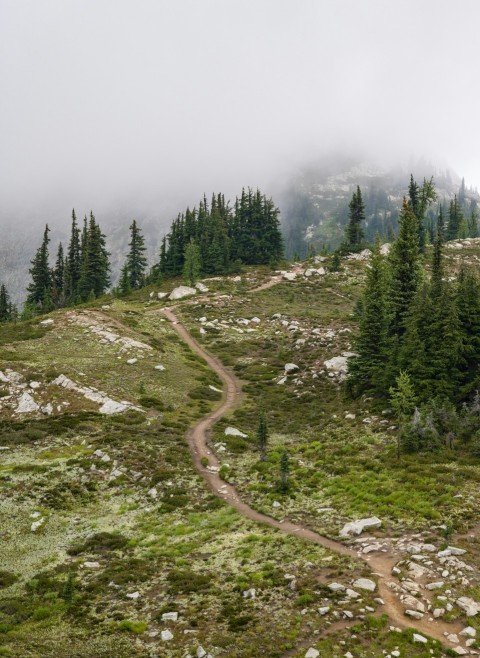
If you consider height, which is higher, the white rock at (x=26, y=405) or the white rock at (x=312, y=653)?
the white rock at (x=26, y=405)

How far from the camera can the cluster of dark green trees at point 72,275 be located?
10431 centimetres

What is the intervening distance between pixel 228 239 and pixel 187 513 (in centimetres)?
9244

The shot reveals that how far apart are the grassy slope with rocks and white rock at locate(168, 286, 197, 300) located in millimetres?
36505

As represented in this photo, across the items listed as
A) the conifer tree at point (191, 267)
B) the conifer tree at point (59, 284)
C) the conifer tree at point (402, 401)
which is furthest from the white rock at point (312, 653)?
the conifer tree at point (59, 284)

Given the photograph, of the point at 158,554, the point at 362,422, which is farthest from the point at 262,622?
the point at 362,422

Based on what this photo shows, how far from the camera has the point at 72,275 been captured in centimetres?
11069

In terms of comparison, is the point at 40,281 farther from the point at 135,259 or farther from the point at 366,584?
the point at 366,584

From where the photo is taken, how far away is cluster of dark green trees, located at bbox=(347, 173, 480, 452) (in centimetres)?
3619

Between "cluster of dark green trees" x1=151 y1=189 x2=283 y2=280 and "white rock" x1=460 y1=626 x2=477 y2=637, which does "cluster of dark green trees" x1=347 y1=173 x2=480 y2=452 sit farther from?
"cluster of dark green trees" x1=151 y1=189 x2=283 y2=280

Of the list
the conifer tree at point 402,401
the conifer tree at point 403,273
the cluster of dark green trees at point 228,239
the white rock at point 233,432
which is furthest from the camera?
the cluster of dark green trees at point 228,239

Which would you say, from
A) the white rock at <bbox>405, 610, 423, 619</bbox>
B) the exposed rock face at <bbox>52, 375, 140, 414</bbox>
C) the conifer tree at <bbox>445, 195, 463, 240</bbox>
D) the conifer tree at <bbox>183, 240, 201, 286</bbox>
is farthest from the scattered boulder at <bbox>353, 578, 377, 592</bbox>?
the conifer tree at <bbox>445, 195, 463, 240</bbox>

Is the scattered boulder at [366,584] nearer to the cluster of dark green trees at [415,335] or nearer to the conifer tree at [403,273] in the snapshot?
the cluster of dark green trees at [415,335]

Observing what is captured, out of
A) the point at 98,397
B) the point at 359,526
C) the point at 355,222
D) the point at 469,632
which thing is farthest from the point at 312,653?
the point at 355,222

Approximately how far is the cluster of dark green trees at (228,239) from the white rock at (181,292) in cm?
1468
